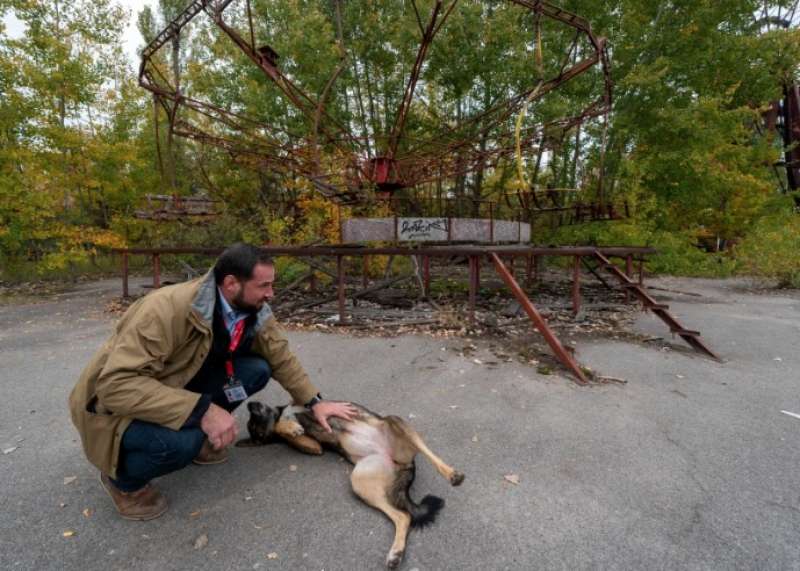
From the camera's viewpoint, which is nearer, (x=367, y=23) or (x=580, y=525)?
(x=580, y=525)

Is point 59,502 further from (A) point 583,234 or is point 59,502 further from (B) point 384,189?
(A) point 583,234

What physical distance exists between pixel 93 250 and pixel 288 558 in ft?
47.9

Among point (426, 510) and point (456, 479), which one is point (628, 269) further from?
point (426, 510)

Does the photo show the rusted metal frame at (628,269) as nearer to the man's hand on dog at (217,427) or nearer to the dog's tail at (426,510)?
the dog's tail at (426,510)

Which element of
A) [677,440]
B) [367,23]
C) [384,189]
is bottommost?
[677,440]

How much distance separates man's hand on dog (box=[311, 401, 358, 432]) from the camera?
3.00 m

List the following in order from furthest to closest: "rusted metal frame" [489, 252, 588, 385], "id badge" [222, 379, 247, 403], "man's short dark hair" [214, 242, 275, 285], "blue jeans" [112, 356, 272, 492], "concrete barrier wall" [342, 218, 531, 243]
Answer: "concrete barrier wall" [342, 218, 531, 243] → "rusted metal frame" [489, 252, 588, 385] → "id badge" [222, 379, 247, 403] → "man's short dark hair" [214, 242, 275, 285] → "blue jeans" [112, 356, 272, 492]

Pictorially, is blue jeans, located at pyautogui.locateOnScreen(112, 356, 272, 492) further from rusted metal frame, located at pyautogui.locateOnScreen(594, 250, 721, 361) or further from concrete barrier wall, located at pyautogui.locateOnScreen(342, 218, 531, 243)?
rusted metal frame, located at pyautogui.locateOnScreen(594, 250, 721, 361)

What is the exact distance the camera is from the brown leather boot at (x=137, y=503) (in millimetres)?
2461

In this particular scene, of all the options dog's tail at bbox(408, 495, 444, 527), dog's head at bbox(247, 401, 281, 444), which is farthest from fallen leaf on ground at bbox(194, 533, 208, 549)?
dog's tail at bbox(408, 495, 444, 527)

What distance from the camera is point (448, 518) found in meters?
2.51

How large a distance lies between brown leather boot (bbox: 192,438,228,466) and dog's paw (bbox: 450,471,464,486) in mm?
1766

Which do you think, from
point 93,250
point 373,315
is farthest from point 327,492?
point 93,250

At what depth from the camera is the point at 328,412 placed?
300 cm
